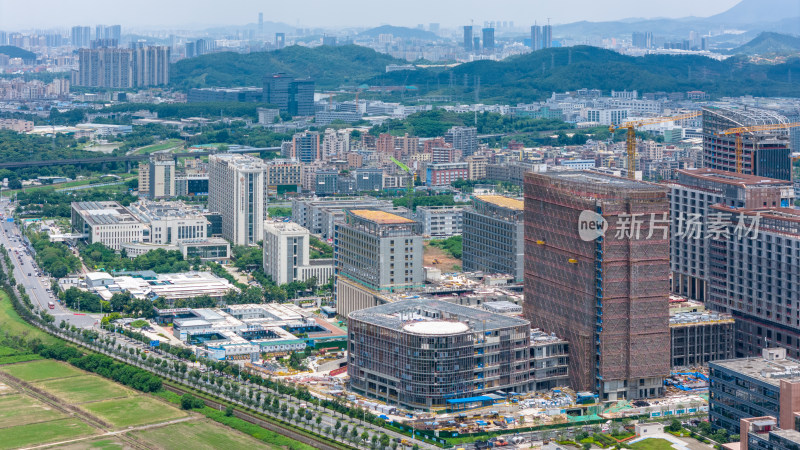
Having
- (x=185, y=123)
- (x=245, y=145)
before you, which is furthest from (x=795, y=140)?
(x=185, y=123)

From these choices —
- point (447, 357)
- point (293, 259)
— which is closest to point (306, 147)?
point (293, 259)

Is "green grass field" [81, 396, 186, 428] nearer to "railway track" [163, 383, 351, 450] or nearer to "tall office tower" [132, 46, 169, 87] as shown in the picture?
"railway track" [163, 383, 351, 450]

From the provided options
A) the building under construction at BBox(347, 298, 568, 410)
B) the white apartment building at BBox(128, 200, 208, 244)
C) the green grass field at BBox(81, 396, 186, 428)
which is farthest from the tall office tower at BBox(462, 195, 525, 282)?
the green grass field at BBox(81, 396, 186, 428)

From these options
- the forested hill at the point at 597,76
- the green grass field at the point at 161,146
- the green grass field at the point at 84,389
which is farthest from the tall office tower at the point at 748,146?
the forested hill at the point at 597,76

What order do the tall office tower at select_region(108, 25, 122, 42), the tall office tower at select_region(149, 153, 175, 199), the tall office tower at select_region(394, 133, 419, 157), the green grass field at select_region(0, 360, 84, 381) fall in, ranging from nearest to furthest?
the green grass field at select_region(0, 360, 84, 381)
the tall office tower at select_region(149, 153, 175, 199)
the tall office tower at select_region(394, 133, 419, 157)
the tall office tower at select_region(108, 25, 122, 42)

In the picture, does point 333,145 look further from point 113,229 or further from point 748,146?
point 748,146

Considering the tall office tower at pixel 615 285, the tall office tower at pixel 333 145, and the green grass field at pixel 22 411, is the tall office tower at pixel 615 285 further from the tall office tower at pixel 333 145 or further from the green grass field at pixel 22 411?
the tall office tower at pixel 333 145

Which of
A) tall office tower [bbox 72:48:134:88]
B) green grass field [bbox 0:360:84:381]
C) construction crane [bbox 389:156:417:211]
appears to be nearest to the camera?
green grass field [bbox 0:360:84:381]
